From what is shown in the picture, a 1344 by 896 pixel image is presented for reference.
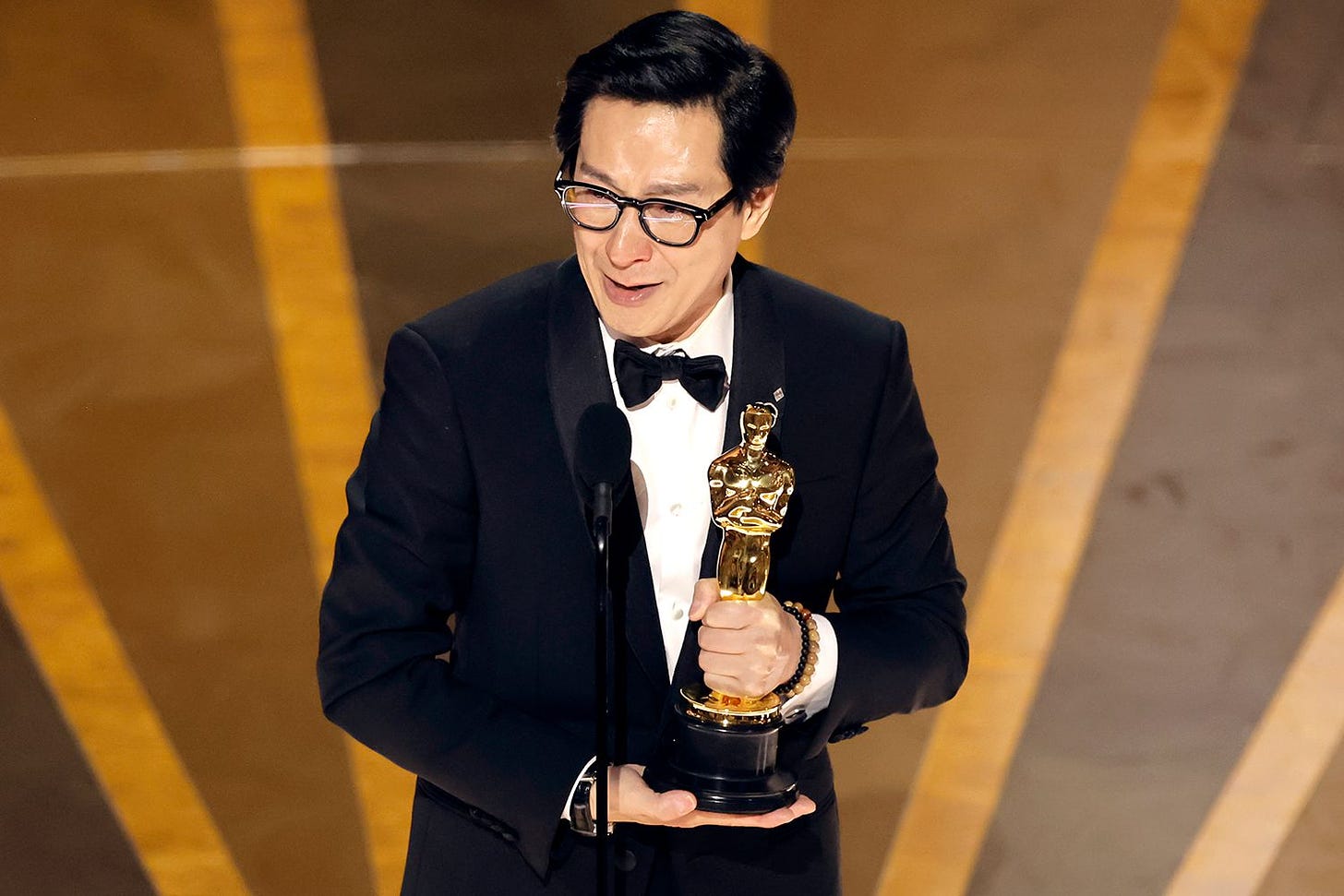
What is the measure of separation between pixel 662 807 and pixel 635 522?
A: 13.1 inches

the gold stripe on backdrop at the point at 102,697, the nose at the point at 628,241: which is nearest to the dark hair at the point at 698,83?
the nose at the point at 628,241

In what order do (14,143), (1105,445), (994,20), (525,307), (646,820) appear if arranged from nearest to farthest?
(646,820) < (525,307) < (14,143) < (994,20) < (1105,445)

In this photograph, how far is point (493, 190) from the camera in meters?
2.78

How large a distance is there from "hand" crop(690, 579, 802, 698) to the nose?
361mm

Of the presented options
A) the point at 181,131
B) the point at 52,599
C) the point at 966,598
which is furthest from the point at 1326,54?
the point at 52,599

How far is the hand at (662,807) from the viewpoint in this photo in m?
1.44

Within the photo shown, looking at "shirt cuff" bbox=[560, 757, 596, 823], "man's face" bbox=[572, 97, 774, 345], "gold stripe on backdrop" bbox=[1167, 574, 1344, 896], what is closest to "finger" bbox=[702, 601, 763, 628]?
"shirt cuff" bbox=[560, 757, 596, 823]

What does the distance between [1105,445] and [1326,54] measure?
898 millimetres

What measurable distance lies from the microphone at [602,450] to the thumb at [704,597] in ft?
0.61

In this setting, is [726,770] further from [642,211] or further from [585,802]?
[642,211]

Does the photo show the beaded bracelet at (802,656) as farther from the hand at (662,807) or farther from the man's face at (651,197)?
the man's face at (651,197)

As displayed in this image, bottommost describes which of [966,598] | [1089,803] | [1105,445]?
[1089,803]

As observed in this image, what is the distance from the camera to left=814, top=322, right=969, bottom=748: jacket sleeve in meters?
1.72

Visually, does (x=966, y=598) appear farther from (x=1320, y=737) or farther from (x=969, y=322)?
(x=1320, y=737)
